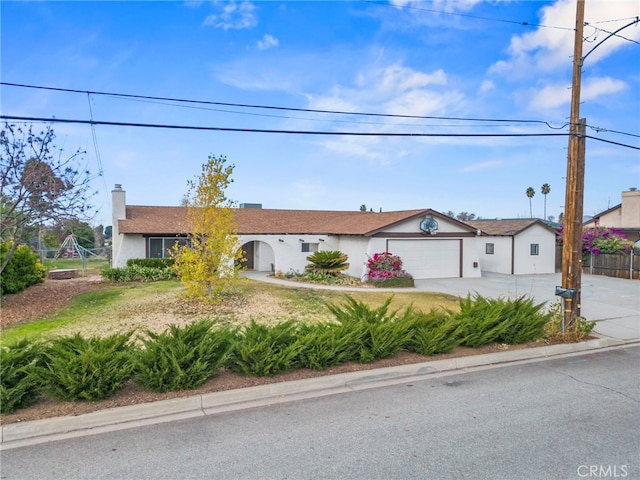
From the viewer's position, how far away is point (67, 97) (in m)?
8.53

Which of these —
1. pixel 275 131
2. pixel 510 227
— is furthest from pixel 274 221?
pixel 275 131

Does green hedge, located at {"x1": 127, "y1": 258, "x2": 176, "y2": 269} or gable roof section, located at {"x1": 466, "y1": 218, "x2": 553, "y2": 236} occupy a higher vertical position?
gable roof section, located at {"x1": 466, "y1": 218, "x2": 553, "y2": 236}

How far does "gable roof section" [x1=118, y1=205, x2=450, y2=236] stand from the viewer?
811 inches

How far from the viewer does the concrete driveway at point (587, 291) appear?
10.6 metres

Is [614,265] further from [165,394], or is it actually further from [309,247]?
[165,394]

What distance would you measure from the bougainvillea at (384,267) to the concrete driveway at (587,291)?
44.4 inches

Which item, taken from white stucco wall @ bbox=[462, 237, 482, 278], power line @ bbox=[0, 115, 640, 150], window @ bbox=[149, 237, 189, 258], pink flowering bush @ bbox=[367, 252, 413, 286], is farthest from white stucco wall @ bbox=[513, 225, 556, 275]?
window @ bbox=[149, 237, 189, 258]

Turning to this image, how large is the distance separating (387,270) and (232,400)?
1428 cm

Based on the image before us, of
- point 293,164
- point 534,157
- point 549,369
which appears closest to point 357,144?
point 293,164

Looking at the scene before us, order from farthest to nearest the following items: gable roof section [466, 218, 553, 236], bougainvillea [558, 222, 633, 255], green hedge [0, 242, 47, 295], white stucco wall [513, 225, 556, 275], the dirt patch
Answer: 1. white stucco wall [513, 225, 556, 275]
2. gable roof section [466, 218, 553, 236]
3. bougainvillea [558, 222, 633, 255]
4. green hedge [0, 242, 47, 295]
5. the dirt patch

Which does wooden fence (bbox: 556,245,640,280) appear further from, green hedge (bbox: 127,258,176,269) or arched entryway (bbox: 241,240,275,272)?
green hedge (bbox: 127,258,176,269)

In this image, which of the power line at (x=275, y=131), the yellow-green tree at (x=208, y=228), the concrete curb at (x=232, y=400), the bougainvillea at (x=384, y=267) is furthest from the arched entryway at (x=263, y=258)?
the concrete curb at (x=232, y=400)

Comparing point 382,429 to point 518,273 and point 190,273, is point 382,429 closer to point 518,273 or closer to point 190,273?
point 190,273

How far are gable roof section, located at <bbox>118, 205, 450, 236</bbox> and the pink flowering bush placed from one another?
1.27 metres
